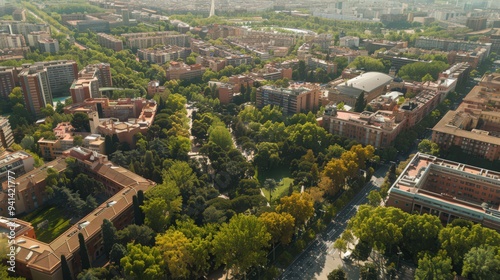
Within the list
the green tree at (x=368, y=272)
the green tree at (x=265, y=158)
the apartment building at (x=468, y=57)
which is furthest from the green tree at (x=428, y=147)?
the apartment building at (x=468, y=57)

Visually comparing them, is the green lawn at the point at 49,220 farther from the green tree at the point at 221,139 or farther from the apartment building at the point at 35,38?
the apartment building at the point at 35,38

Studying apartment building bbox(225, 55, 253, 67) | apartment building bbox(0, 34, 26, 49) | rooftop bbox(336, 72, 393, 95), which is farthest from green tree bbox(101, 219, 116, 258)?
apartment building bbox(0, 34, 26, 49)

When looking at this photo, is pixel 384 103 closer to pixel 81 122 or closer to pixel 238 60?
pixel 238 60

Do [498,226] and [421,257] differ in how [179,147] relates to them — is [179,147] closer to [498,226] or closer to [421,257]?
[421,257]

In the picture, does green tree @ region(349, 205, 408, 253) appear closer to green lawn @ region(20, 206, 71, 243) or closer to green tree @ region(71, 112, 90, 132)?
green lawn @ region(20, 206, 71, 243)

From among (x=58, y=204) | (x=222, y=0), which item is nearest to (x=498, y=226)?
(x=58, y=204)

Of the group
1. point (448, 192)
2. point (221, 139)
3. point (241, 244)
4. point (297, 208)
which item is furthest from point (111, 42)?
point (448, 192)
